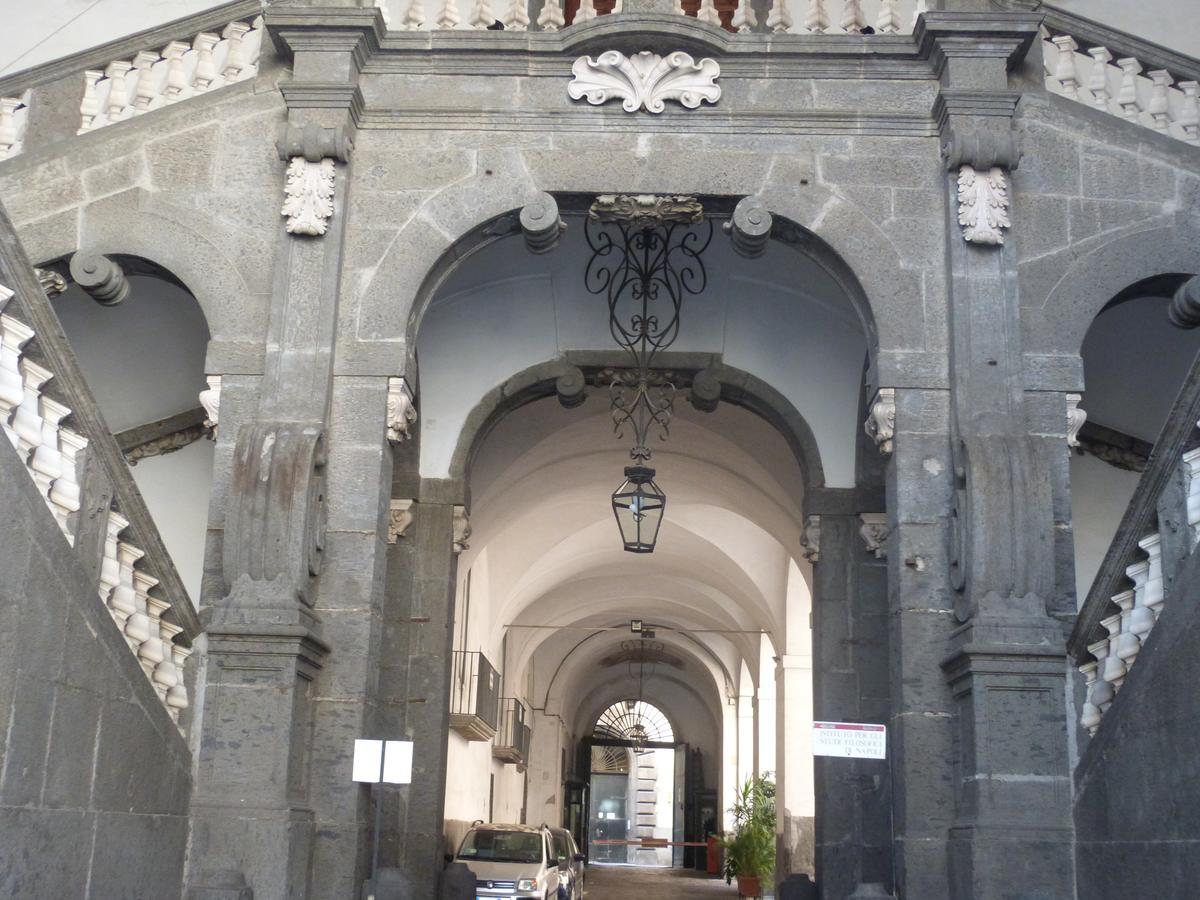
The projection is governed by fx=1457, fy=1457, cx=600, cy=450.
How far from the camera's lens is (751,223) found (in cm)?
884

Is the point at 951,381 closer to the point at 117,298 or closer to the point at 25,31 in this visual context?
the point at 117,298

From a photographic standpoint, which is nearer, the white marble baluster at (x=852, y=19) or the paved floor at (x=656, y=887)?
the white marble baluster at (x=852, y=19)

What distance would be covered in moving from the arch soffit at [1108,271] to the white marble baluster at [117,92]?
5974 millimetres

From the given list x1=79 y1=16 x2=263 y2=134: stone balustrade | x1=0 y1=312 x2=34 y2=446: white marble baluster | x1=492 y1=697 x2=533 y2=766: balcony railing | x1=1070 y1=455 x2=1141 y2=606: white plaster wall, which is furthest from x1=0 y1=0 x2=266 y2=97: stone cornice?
x1=492 y1=697 x2=533 y2=766: balcony railing

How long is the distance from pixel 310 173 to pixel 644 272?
285 centimetres

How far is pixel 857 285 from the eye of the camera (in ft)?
29.0

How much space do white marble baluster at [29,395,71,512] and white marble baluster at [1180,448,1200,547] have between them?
4.84m

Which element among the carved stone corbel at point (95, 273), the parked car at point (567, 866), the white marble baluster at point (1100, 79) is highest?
the white marble baluster at point (1100, 79)

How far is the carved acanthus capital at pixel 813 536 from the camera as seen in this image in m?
11.8

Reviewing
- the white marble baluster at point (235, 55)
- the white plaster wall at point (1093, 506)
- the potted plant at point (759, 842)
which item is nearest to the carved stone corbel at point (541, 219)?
the white marble baluster at point (235, 55)

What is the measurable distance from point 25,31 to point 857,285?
28.2 feet

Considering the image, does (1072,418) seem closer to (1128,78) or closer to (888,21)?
(1128,78)

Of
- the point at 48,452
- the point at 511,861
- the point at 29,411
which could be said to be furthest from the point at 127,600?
the point at 511,861

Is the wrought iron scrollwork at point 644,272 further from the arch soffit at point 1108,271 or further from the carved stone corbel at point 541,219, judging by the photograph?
the arch soffit at point 1108,271
